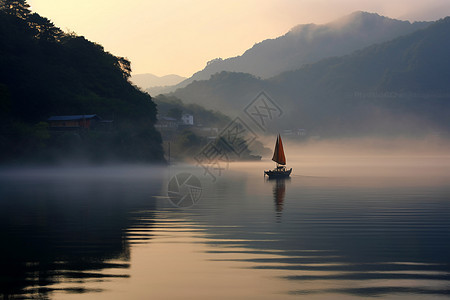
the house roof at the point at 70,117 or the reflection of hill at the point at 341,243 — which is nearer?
the reflection of hill at the point at 341,243

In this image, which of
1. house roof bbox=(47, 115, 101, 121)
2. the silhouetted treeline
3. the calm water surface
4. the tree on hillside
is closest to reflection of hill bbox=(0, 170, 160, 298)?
the calm water surface

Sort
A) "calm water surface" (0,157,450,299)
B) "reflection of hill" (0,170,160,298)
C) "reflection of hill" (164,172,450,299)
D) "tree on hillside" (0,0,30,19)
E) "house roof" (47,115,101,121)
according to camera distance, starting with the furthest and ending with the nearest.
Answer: "tree on hillside" (0,0,30,19)
"house roof" (47,115,101,121)
"reflection of hill" (0,170,160,298)
"reflection of hill" (164,172,450,299)
"calm water surface" (0,157,450,299)

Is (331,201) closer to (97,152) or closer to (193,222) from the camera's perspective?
(193,222)

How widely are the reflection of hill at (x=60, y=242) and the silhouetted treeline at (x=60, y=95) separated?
6097 centimetres

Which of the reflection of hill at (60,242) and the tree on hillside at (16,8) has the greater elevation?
the tree on hillside at (16,8)

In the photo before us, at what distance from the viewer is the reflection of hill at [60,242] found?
1648cm

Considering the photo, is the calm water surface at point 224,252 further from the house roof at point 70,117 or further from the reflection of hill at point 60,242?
the house roof at point 70,117

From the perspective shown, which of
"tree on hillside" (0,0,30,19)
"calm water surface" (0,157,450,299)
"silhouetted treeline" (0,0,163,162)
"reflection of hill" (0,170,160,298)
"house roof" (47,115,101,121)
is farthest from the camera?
"tree on hillside" (0,0,30,19)

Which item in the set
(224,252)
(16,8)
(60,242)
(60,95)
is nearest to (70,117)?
(60,95)

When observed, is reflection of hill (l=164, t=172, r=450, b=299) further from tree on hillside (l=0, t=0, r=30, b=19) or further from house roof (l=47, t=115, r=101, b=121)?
tree on hillside (l=0, t=0, r=30, b=19)

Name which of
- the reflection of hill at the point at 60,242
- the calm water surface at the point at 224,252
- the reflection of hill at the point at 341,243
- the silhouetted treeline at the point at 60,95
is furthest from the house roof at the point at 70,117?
the reflection of hill at the point at 341,243

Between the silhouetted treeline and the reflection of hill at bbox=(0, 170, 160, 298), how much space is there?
61.0m

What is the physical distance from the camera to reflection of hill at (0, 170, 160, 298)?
649 inches

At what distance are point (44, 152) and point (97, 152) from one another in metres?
12.8
